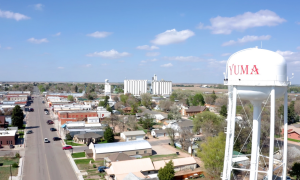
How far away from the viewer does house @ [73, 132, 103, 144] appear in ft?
139

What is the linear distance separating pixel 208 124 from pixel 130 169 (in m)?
19.3

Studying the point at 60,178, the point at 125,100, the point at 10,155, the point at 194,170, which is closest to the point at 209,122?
the point at 194,170

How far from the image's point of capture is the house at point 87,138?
42.2 m

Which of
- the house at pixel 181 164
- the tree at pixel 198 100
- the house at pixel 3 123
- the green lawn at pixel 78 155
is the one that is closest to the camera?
the house at pixel 181 164

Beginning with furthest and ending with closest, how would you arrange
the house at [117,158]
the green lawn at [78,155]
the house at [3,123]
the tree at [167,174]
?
the house at [3,123] < the green lawn at [78,155] < the house at [117,158] < the tree at [167,174]

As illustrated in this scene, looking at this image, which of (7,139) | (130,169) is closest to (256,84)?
(130,169)

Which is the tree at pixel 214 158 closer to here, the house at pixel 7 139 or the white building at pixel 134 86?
the house at pixel 7 139

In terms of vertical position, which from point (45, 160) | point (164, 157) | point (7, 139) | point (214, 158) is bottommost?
point (164, 157)

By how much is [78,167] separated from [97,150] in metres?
4.35

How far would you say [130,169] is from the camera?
2691cm

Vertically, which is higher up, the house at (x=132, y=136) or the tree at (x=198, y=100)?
the tree at (x=198, y=100)

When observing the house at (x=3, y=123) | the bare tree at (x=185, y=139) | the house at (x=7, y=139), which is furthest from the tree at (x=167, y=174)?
the house at (x=3, y=123)

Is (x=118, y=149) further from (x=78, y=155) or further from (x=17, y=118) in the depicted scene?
(x=17, y=118)

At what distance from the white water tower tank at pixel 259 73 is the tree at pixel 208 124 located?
23505mm
